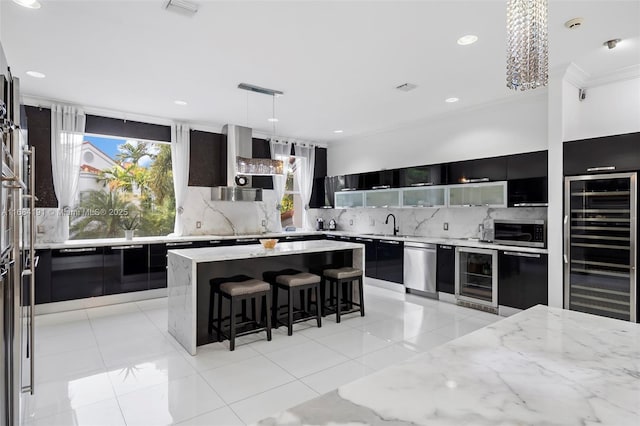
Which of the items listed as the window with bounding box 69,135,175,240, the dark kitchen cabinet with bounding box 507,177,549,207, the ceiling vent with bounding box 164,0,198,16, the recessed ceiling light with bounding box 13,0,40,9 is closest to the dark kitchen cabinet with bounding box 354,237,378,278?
the dark kitchen cabinet with bounding box 507,177,549,207

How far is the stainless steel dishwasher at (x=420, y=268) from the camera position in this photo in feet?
17.2

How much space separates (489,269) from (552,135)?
5.89ft

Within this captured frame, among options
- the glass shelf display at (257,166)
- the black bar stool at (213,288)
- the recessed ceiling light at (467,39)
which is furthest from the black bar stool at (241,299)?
the recessed ceiling light at (467,39)

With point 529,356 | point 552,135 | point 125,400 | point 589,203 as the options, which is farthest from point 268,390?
point 552,135

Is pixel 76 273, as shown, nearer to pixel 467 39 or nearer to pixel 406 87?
pixel 406 87

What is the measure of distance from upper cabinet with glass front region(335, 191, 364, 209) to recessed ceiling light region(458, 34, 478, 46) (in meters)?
A: 3.82

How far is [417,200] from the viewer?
5781 millimetres

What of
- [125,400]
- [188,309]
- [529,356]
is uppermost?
[529,356]

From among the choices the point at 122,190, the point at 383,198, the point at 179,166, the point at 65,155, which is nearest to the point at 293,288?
the point at 383,198

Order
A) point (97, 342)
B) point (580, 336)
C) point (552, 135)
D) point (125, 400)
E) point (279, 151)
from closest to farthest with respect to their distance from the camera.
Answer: point (580, 336), point (125, 400), point (97, 342), point (552, 135), point (279, 151)

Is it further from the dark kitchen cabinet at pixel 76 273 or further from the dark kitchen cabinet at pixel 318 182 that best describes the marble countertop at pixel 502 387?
the dark kitchen cabinet at pixel 318 182

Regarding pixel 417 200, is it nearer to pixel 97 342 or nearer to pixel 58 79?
pixel 97 342

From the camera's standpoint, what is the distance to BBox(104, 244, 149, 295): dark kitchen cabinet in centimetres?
492

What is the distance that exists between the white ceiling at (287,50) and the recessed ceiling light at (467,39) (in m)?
0.06
